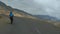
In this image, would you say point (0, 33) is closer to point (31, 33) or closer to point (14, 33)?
point (14, 33)

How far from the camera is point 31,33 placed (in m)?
21.3

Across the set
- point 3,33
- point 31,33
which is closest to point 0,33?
point 3,33

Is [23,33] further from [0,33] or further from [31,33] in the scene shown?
[0,33]

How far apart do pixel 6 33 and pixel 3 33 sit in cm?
27

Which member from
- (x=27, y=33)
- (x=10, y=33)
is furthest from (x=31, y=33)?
(x=10, y=33)

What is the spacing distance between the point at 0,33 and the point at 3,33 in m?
0.31

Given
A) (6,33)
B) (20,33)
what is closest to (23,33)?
(20,33)

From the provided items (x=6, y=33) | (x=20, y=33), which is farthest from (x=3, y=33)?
(x=20, y=33)

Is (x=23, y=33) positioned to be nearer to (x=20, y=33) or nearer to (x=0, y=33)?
(x=20, y=33)

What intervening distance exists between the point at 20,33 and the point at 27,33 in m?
0.71

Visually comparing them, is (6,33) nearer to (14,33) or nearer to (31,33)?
(14,33)

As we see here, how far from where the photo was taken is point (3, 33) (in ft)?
66.3

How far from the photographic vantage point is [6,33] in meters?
20.3

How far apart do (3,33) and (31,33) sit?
2699mm
